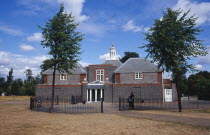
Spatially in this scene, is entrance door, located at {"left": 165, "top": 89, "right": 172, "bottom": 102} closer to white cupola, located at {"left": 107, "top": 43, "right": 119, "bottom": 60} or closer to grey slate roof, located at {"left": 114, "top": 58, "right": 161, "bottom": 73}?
grey slate roof, located at {"left": 114, "top": 58, "right": 161, "bottom": 73}

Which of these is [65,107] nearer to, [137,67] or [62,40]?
[62,40]

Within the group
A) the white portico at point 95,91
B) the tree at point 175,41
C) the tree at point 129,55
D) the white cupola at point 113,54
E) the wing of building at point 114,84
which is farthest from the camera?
the tree at point 129,55

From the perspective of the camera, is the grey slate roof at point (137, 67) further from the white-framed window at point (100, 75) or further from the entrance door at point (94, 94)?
the entrance door at point (94, 94)

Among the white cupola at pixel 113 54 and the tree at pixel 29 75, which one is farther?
the tree at pixel 29 75

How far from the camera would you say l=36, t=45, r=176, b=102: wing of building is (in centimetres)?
3291

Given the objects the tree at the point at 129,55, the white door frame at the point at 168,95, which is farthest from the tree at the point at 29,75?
the white door frame at the point at 168,95

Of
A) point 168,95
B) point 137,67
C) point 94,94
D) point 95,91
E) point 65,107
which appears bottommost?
point 65,107

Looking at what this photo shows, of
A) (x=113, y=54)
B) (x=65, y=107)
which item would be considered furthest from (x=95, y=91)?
(x=113, y=54)

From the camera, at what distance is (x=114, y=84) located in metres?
33.9

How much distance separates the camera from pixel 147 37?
1841cm

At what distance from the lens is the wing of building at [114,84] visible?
108 feet

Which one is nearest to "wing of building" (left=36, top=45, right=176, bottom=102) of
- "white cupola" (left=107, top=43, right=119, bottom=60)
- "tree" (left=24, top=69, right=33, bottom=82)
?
"white cupola" (left=107, top=43, right=119, bottom=60)

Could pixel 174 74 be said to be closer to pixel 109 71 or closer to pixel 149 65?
pixel 149 65

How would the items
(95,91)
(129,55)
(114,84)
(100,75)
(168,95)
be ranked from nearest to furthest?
(114,84) < (168,95) < (95,91) < (100,75) < (129,55)
